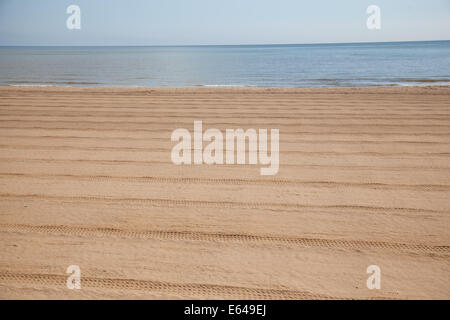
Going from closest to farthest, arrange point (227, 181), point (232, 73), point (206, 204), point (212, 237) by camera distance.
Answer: point (212, 237)
point (206, 204)
point (227, 181)
point (232, 73)

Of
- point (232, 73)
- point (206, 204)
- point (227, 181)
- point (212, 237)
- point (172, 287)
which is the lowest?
point (172, 287)

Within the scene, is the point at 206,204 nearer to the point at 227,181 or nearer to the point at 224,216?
the point at 224,216

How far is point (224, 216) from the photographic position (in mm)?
2109

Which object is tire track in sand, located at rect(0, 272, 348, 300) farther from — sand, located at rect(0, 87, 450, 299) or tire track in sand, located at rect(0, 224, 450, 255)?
tire track in sand, located at rect(0, 224, 450, 255)

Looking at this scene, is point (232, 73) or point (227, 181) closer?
point (227, 181)

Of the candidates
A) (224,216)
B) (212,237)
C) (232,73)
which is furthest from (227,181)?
(232,73)

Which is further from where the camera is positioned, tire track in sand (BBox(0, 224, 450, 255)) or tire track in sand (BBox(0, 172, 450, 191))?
tire track in sand (BBox(0, 172, 450, 191))

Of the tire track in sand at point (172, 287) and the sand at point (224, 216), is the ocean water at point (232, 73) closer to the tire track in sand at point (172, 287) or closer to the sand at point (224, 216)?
the sand at point (224, 216)

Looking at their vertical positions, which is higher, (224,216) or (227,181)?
(227,181)

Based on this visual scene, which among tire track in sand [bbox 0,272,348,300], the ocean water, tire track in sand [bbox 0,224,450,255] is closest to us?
tire track in sand [bbox 0,272,348,300]

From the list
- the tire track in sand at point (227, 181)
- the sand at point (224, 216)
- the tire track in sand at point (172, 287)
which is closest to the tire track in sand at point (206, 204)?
the sand at point (224, 216)

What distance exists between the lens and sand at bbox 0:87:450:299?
1559 millimetres

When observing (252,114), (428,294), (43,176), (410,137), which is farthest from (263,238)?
(252,114)

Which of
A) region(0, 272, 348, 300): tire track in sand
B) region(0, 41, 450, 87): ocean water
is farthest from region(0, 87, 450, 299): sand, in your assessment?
region(0, 41, 450, 87): ocean water
